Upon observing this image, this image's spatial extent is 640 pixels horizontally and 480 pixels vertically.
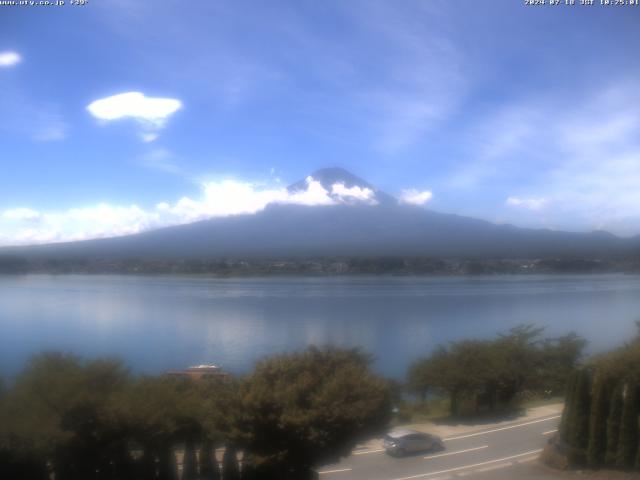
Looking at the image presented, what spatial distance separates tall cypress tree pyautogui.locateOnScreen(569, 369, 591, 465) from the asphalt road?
1.62 feet

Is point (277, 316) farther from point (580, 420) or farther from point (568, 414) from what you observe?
point (580, 420)

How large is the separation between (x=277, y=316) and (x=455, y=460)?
1526 cm

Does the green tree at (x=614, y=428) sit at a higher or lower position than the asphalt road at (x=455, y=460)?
higher

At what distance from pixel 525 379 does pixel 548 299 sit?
1986 centimetres

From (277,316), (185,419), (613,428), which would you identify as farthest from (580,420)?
(277,316)

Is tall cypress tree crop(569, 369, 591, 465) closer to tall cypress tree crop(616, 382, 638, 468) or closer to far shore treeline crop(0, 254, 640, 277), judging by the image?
tall cypress tree crop(616, 382, 638, 468)

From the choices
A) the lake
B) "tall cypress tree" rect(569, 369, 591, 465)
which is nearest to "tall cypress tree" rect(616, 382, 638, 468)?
"tall cypress tree" rect(569, 369, 591, 465)

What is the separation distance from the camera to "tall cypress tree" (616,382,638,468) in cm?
720

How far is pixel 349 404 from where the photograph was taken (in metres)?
6.51

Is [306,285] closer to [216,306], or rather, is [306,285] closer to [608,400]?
[216,306]

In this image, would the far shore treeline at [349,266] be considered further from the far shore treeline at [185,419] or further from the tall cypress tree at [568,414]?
the far shore treeline at [185,419]

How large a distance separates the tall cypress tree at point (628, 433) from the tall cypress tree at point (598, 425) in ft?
0.68

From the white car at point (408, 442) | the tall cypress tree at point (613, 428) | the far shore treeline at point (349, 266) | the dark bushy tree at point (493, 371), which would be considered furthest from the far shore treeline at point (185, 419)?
the far shore treeline at point (349, 266)

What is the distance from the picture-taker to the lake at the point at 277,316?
14562 millimetres
